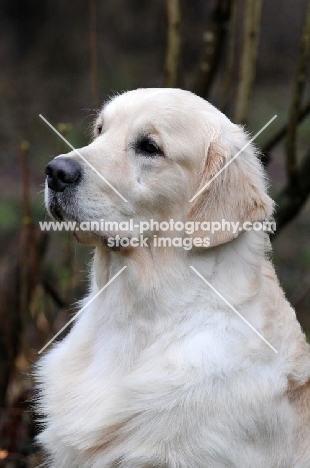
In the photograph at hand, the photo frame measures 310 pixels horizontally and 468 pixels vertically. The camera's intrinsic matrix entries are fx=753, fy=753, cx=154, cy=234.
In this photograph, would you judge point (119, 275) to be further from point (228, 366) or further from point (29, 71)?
point (29, 71)

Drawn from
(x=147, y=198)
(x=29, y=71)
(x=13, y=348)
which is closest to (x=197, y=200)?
(x=147, y=198)

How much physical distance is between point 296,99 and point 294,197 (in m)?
0.66

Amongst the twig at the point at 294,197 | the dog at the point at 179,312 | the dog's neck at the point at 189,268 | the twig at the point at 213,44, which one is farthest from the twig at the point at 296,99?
the dog's neck at the point at 189,268

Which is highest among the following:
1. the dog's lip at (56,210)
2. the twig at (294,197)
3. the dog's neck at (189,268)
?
the dog's lip at (56,210)

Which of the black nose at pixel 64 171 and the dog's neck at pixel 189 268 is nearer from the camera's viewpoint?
the black nose at pixel 64 171

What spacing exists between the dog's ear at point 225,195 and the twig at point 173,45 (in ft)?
5.27

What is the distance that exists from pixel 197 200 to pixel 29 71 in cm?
1007

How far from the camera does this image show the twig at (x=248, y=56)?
435 centimetres

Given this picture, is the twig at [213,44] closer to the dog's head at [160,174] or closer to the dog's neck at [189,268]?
the dog's head at [160,174]

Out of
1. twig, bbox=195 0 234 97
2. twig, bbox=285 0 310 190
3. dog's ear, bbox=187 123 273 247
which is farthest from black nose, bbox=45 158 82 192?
twig, bbox=195 0 234 97

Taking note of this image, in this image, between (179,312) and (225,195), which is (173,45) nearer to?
(225,195)

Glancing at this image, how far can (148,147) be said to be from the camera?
10.6 ft

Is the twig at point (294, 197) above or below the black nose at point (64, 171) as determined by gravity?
below

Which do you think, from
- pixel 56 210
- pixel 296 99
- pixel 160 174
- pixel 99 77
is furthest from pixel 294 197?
pixel 99 77
